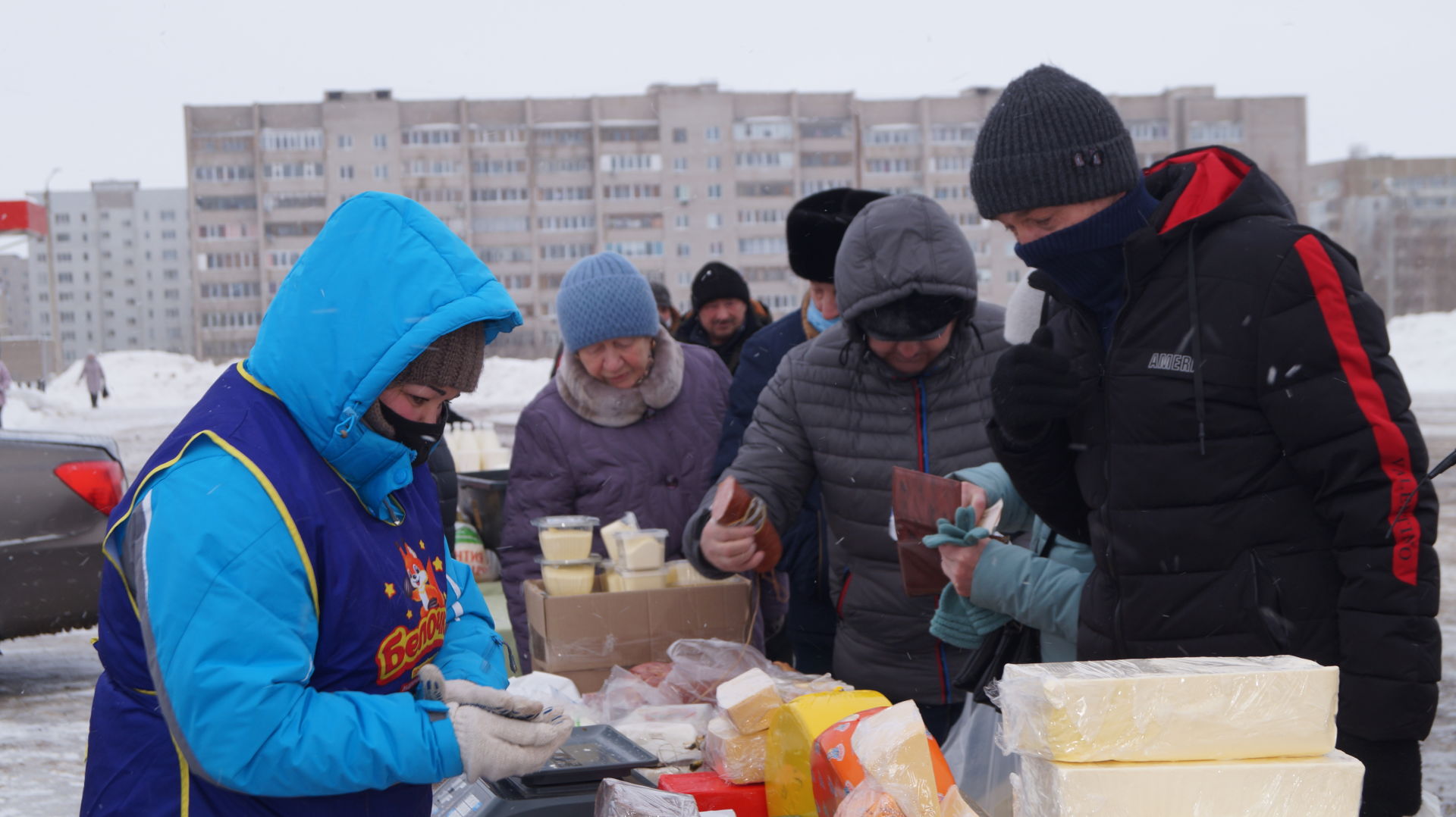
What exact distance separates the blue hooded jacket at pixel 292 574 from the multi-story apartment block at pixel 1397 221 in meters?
52.8

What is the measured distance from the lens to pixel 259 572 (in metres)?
1.33

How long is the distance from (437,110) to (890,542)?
62.7 m

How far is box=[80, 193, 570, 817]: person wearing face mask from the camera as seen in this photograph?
1.31m

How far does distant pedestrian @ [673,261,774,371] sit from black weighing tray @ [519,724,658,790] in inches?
134

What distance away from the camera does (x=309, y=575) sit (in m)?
1.42

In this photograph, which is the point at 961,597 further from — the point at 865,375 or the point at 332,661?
the point at 332,661

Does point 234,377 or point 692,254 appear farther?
point 692,254

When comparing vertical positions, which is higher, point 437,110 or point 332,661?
point 437,110

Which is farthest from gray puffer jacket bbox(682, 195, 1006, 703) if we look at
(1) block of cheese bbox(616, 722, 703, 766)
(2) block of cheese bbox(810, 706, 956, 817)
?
(2) block of cheese bbox(810, 706, 956, 817)

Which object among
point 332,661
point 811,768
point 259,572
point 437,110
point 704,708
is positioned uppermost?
point 437,110

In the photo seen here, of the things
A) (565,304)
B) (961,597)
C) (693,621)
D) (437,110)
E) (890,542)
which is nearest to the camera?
(961,597)

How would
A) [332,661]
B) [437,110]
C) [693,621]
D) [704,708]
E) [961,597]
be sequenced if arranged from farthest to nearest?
1. [437,110]
2. [693,621]
3. [704,708]
4. [961,597]
5. [332,661]

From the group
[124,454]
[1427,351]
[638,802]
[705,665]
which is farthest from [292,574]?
[1427,351]

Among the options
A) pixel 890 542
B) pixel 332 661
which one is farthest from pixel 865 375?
pixel 332 661
